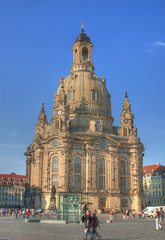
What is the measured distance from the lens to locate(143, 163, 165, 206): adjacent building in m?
99.6

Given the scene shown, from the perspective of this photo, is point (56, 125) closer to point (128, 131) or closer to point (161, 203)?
point (128, 131)

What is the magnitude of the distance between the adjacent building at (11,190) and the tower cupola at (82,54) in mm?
45826

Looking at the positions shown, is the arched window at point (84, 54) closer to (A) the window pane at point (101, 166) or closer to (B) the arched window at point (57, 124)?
(B) the arched window at point (57, 124)

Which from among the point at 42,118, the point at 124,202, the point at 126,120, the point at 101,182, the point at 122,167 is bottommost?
the point at 124,202

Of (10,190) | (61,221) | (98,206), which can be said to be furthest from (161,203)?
(61,221)

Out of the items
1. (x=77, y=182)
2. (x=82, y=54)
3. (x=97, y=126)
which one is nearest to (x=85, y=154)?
(x=77, y=182)

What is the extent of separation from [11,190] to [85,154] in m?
46.5

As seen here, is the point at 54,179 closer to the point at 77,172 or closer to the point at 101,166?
the point at 77,172

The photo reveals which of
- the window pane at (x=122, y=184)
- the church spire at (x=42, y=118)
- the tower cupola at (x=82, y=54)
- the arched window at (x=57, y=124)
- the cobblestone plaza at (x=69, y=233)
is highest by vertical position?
the tower cupola at (x=82, y=54)

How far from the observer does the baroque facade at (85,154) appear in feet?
230

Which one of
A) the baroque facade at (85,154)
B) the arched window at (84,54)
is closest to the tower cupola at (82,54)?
the arched window at (84,54)

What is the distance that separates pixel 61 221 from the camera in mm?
35656

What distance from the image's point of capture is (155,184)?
102312 millimetres

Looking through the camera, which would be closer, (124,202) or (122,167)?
(124,202)
